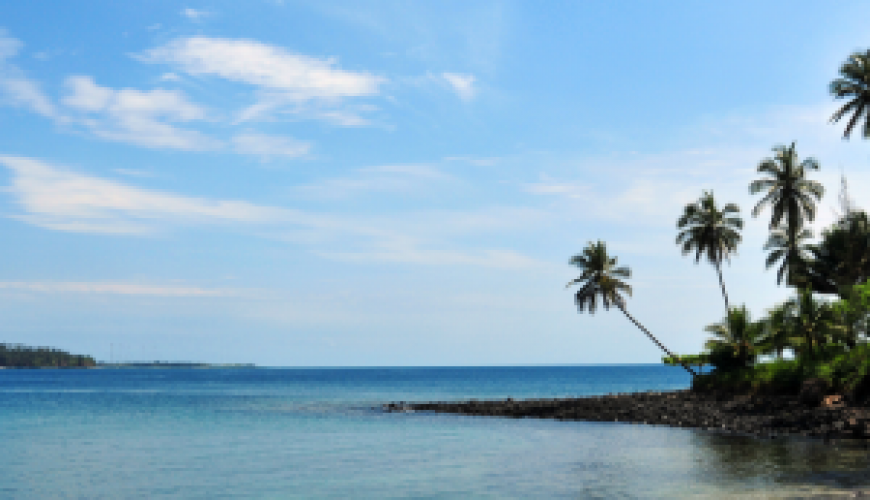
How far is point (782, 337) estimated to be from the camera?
59.4m

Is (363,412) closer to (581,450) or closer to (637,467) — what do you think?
(581,450)

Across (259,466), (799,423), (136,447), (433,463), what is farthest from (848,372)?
(136,447)

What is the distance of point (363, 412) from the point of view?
240 ft

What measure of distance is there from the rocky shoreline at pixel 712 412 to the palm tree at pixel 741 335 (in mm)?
4252

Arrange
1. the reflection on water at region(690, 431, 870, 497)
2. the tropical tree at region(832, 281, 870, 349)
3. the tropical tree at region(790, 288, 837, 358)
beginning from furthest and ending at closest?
the tropical tree at region(790, 288, 837, 358), the tropical tree at region(832, 281, 870, 349), the reflection on water at region(690, 431, 870, 497)

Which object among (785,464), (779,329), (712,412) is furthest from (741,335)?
(785,464)

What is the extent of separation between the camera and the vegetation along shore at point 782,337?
48219mm

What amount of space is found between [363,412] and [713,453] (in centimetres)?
4233

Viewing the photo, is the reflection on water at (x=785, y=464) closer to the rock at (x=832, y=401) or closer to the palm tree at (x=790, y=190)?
the rock at (x=832, y=401)

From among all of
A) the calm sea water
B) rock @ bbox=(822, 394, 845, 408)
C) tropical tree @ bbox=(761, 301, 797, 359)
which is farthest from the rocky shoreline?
tropical tree @ bbox=(761, 301, 797, 359)

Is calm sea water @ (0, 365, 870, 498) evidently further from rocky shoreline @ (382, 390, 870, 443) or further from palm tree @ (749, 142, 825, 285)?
palm tree @ (749, 142, 825, 285)

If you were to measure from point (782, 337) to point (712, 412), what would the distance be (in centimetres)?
1071

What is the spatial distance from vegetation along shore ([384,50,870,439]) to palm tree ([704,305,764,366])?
0.28ft

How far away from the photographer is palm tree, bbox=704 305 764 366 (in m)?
62.2
